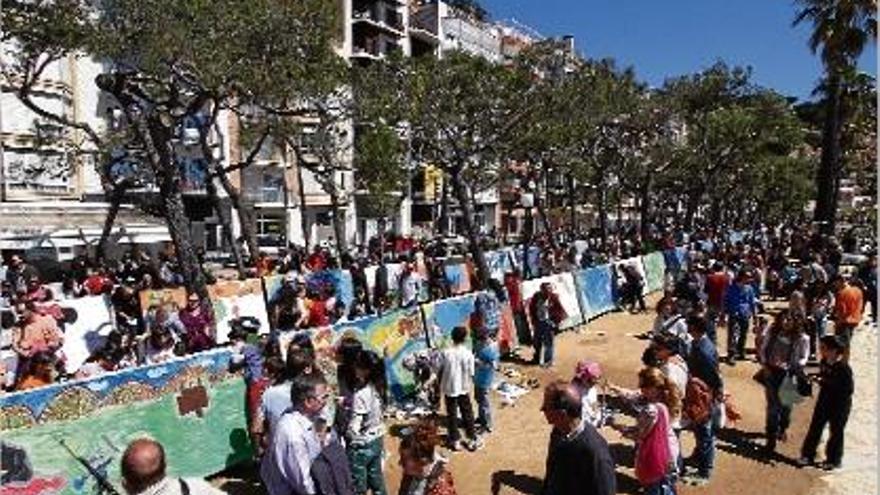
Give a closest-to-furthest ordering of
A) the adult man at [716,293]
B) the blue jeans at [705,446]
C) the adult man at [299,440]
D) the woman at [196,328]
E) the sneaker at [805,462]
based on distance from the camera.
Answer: the adult man at [299,440] → the blue jeans at [705,446] → the sneaker at [805,462] → the woman at [196,328] → the adult man at [716,293]

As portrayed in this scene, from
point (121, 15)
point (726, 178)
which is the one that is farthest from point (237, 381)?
point (726, 178)

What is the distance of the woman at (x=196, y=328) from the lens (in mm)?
14234

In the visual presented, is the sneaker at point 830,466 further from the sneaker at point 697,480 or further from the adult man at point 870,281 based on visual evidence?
the adult man at point 870,281

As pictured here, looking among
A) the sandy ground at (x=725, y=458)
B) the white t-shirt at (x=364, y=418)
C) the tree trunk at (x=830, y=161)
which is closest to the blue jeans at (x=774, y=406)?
the sandy ground at (x=725, y=458)

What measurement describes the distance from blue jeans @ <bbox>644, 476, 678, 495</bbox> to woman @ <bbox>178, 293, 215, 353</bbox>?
26.1ft

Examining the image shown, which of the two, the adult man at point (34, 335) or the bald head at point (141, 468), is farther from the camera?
the adult man at point (34, 335)

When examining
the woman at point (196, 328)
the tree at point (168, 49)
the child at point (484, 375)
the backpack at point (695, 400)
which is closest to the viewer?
the backpack at point (695, 400)

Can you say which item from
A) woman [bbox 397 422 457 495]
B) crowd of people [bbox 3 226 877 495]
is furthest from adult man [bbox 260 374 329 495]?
woman [bbox 397 422 457 495]

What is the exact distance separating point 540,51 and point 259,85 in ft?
49.2

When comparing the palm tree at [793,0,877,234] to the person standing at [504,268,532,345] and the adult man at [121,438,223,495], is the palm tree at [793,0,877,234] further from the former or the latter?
the adult man at [121,438,223,495]

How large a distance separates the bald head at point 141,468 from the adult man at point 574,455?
94.8 inches

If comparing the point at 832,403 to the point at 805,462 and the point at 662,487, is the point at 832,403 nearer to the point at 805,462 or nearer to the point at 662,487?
the point at 805,462

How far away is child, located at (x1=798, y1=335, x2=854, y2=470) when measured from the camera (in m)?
10.5

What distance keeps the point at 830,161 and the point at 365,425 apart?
34.7 m
